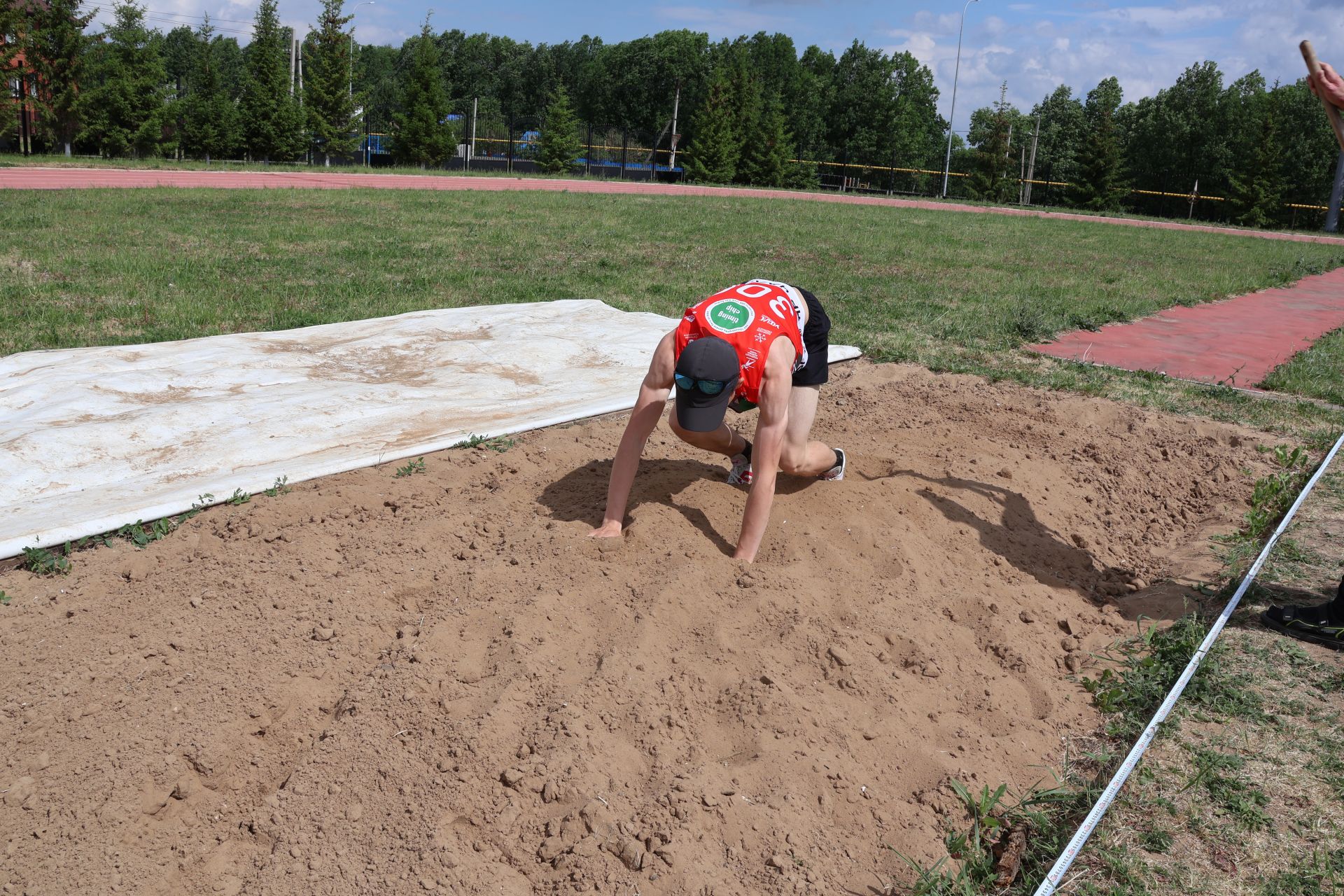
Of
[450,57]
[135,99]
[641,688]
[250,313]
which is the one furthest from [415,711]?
[450,57]

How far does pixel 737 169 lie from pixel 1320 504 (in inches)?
1377

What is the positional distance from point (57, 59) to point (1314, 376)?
92.8 ft

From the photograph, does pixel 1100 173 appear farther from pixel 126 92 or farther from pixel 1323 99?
pixel 1323 99

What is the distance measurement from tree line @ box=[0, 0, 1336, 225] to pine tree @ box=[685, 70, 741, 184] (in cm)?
8

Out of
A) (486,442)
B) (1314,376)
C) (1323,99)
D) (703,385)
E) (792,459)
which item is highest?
(1323,99)

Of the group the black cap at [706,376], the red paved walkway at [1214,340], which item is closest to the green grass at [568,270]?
the red paved walkway at [1214,340]

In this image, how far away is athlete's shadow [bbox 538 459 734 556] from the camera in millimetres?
3945

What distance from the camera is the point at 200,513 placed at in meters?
3.96

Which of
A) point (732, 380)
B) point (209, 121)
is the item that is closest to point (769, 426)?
point (732, 380)

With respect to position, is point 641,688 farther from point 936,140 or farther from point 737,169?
point 936,140

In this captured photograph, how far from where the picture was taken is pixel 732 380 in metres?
3.12

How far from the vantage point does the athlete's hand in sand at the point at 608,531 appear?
12.1 feet

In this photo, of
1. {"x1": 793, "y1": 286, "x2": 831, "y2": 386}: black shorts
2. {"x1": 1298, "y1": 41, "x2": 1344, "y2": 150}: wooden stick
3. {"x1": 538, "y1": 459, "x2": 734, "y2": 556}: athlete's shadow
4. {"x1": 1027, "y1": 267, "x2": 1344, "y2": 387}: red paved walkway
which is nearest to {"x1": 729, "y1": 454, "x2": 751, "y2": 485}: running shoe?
{"x1": 538, "y1": 459, "x2": 734, "y2": 556}: athlete's shadow

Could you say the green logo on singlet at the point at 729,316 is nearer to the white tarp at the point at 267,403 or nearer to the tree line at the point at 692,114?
the white tarp at the point at 267,403
